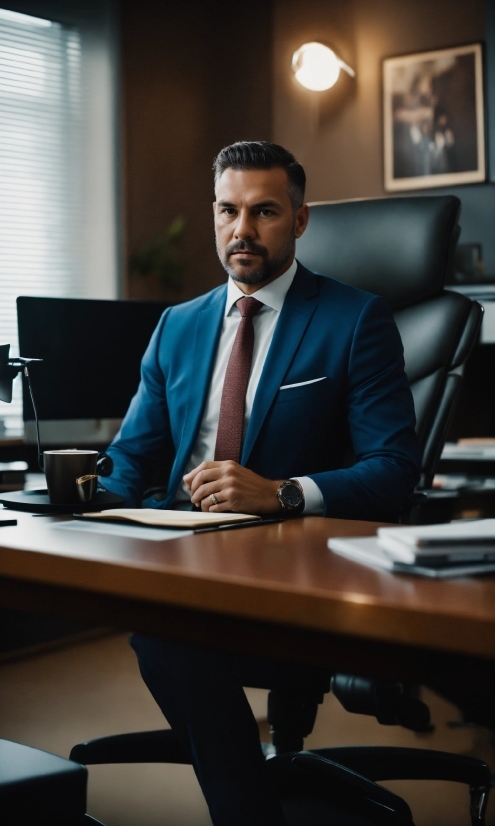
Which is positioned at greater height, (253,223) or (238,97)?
(238,97)

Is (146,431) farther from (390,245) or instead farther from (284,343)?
(390,245)

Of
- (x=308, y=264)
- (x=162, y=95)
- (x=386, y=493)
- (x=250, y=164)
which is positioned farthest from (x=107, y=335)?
(x=162, y=95)

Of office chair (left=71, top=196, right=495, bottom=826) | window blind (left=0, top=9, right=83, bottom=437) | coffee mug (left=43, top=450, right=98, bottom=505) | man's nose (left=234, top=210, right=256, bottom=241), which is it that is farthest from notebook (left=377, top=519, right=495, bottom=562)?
window blind (left=0, top=9, right=83, bottom=437)

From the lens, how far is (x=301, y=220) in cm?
189

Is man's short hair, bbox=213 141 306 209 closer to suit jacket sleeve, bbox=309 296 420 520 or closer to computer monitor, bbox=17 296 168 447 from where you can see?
suit jacket sleeve, bbox=309 296 420 520

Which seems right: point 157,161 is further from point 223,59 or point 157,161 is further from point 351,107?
point 351,107

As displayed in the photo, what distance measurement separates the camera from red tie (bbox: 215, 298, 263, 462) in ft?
5.39

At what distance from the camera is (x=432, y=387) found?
1906 mm

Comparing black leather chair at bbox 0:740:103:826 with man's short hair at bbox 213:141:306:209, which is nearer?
black leather chair at bbox 0:740:103:826

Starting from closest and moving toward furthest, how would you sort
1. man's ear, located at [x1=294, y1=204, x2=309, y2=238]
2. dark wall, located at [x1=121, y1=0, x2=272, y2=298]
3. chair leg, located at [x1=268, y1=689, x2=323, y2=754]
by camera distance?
chair leg, located at [x1=268, y1=689, x2=323, y2=754] < man's ear, located at [x1=294, y1=204, x2=309, y2=238] < dark wall, located at [x1=121, y1=0, x2=272, y2=298]

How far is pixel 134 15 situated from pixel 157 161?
0.66 m

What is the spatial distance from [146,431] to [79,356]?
92 centimetres

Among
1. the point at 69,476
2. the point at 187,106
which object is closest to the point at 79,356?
the point at 69,476

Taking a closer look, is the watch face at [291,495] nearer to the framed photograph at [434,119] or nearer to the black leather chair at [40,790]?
the black leather chair at [40,790]
